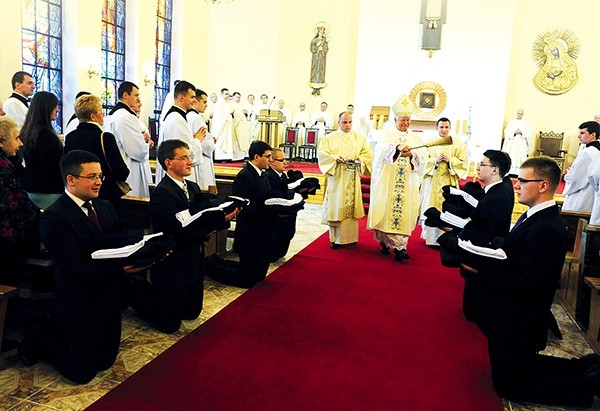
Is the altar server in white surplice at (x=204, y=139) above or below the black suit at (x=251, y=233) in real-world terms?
→ above

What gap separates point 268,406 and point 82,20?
1124cm

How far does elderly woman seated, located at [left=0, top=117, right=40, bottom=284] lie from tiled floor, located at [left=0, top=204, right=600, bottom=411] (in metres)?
0.64

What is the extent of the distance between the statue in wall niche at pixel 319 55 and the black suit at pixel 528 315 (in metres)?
15.8

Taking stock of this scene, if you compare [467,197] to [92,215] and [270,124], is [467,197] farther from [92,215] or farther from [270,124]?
[270,124]

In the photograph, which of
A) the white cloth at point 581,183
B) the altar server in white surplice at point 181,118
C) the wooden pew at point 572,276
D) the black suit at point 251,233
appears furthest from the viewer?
the white cloth at point 581,183

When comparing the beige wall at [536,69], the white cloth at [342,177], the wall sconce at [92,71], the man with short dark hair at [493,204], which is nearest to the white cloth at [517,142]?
the beige wall at [536,69]

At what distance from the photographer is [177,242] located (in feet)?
12.9

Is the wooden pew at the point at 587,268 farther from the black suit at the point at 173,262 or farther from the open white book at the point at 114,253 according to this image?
the open white book at the point at 114,253

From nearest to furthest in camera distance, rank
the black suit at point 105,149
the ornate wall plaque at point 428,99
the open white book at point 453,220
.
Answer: the open white book at point 453,220 < the black suit at point 105,149 < the ornate wall plaque at point 428,99

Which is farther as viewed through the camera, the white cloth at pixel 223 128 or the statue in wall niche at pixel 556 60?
the statue in wall niche at pixel 556 60

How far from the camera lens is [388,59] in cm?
1670

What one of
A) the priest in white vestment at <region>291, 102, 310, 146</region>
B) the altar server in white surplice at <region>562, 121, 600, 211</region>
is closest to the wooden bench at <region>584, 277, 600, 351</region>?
the altar server in white surplice at <region>562, 121, 600, 211</region>

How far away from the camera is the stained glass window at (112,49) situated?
515 inches

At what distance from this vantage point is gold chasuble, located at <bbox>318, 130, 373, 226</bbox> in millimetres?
6988
